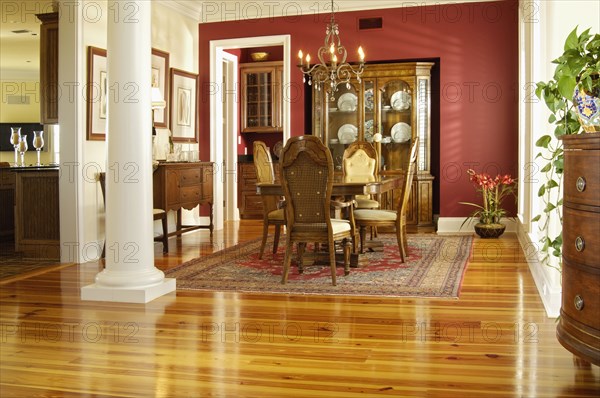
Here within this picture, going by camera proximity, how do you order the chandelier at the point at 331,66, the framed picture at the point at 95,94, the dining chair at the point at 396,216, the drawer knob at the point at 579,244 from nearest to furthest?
1. the drawer knob at the point at 579,244
2. the dining chair at the point at 396,216
3. the chandelier at the point at 331,66
4. the framed picture at the point at 95,94

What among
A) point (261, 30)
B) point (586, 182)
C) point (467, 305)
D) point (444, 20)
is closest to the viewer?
point (586, 182)

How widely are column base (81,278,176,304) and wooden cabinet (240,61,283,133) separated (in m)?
5.94

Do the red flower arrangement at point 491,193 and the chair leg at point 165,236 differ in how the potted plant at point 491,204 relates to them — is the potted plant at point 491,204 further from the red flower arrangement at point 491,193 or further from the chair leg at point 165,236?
the chair leg at point 165,236

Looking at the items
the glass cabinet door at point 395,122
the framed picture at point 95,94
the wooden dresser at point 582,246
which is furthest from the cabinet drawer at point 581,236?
the glass cabinet door at point 395,122

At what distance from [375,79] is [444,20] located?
1.03 m

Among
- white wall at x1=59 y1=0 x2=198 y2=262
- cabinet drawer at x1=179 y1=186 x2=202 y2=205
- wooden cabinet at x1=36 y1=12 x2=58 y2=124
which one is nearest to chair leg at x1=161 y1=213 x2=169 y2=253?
cabinet drawer at x1=179 y1=186 x2=202 y2=205

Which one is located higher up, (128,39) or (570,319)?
(128,39)

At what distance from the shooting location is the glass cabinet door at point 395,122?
831 centimetres

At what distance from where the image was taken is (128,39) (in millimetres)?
4402

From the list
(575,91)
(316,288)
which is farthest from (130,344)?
(575,91)

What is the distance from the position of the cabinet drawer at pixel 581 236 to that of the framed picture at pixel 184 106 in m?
5.97

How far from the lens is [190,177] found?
722 cm

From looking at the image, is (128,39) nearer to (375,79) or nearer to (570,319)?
(570,319)

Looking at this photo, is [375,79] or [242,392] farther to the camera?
[375,79]
